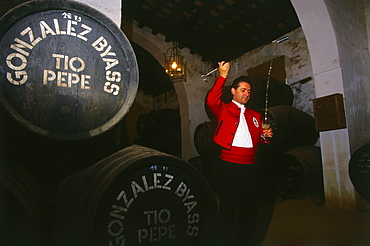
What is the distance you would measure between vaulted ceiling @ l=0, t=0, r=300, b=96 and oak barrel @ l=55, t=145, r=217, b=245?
5.35 metres

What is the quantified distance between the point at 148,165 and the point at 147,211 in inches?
10.1

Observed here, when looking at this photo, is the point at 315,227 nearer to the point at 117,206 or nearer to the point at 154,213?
the point at 154,213

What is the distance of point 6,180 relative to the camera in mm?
1269

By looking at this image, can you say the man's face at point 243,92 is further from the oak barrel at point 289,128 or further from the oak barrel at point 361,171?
the oak barrel at point 289,128

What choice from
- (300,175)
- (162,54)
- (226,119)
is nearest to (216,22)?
(162,54)

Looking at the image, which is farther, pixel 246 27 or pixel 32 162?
pixel 246 27

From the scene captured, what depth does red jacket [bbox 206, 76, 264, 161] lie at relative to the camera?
7.67ft

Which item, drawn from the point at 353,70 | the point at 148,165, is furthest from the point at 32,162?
the point at 353,70

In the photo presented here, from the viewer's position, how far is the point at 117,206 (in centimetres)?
139

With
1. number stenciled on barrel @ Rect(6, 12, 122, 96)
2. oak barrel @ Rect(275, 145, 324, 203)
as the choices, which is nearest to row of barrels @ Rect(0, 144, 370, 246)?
number stenciled on barrel @ Rect(6, 12, 122, 96)

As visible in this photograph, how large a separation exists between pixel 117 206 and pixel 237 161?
117 centimetres

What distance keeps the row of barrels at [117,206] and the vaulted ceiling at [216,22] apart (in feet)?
17.6

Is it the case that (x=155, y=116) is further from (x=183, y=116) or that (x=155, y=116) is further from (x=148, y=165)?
(x=148, y=165)

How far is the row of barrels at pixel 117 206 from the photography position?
1.27 metres
